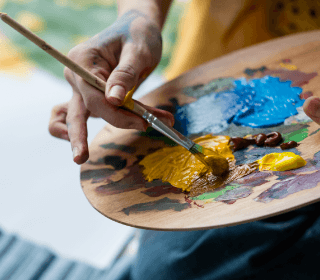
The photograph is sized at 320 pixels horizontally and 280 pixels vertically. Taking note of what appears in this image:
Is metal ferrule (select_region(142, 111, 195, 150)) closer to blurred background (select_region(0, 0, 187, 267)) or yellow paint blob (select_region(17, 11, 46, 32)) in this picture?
blurred background (select_region(0, 0, 187, 267))

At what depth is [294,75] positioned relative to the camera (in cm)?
78

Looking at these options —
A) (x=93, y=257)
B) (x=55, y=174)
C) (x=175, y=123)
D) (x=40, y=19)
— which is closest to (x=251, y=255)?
(x=175, y=123)

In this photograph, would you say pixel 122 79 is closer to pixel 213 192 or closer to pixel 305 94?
pixel 213 192

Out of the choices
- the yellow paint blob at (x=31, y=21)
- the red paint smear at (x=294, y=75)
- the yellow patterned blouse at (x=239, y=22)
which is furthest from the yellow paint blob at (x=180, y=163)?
the yellow paint blob at (x=31, y=21)

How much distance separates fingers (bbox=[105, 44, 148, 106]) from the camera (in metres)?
0.61

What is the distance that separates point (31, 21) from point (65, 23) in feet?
0.78

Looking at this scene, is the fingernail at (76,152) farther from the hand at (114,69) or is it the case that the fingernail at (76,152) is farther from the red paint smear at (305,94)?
the red paint smear at (305,94)

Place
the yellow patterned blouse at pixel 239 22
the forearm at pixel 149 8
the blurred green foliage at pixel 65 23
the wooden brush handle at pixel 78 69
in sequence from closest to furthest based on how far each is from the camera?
the wooden brush handle at pixel 78 69 < the forearm at pixel 149 8 < the yellow patterned blouse at pixel 239 22 < the blurred green foliage at pixel 65 23

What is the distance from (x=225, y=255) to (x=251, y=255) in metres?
0.06

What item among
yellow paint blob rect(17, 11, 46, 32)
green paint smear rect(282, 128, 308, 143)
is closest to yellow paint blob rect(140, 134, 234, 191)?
green paint smear rect(282, 128, 308, 143)

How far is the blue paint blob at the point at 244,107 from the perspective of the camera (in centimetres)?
71

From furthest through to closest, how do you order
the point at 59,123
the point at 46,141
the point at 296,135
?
the point at 46,141
the point at 59,123
the point at 296,135

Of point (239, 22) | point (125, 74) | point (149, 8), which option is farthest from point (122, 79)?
point (239, 22)

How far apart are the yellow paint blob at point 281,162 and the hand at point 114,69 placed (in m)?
0.22
